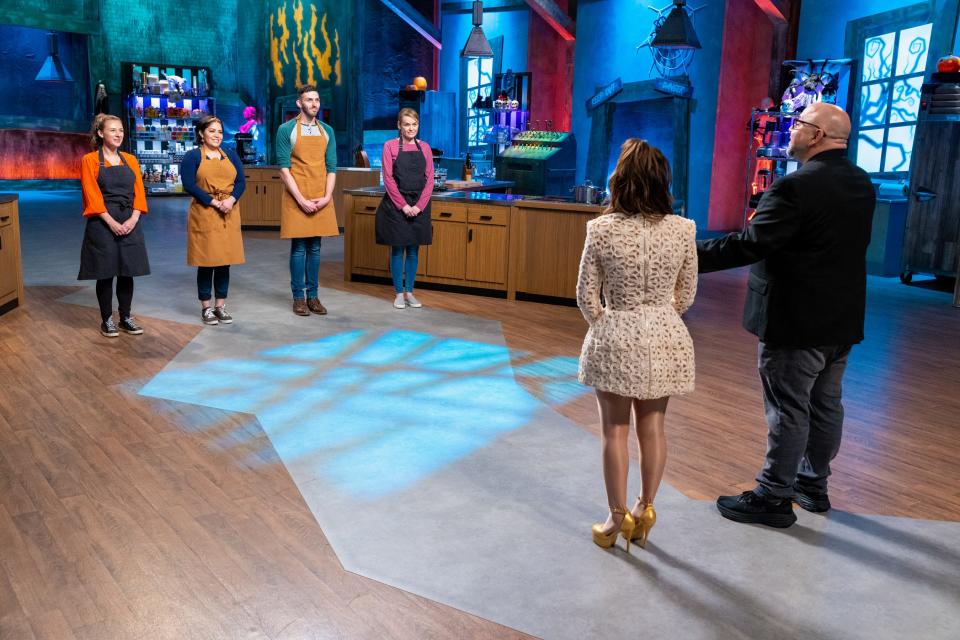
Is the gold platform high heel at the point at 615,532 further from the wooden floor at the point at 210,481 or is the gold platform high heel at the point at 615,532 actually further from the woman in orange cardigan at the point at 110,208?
the woman in orange cardigan at the point at 110,208

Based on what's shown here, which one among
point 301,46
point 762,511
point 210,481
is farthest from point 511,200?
point 301,46

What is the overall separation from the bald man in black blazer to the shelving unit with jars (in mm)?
15083

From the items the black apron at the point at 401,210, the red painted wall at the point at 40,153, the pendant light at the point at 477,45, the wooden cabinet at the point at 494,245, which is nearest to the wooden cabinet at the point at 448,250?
the wooden cabinet at the point at 494,245

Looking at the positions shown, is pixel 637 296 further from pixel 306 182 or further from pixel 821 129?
pixel 306 182

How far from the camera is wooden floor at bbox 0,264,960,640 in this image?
2.66 m

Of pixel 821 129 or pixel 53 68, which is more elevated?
pixel 53 68

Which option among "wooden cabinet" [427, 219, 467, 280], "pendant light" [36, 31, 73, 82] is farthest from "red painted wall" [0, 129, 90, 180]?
"wooden cabinet" [427, 219, 467, 280]

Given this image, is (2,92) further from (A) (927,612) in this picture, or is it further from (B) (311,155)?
(A) (927,612)

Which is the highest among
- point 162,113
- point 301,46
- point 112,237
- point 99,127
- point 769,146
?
point 301,46

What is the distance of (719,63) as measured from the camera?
41.7 ft

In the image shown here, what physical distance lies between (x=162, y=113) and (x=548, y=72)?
7.38 meters

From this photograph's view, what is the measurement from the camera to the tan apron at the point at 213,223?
19.6ft

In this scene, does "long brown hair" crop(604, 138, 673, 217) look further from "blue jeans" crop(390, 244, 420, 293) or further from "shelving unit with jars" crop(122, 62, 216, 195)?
"shelving unit with jars" crop(122, 62, 216, 195)

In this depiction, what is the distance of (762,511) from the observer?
337 centimetres
